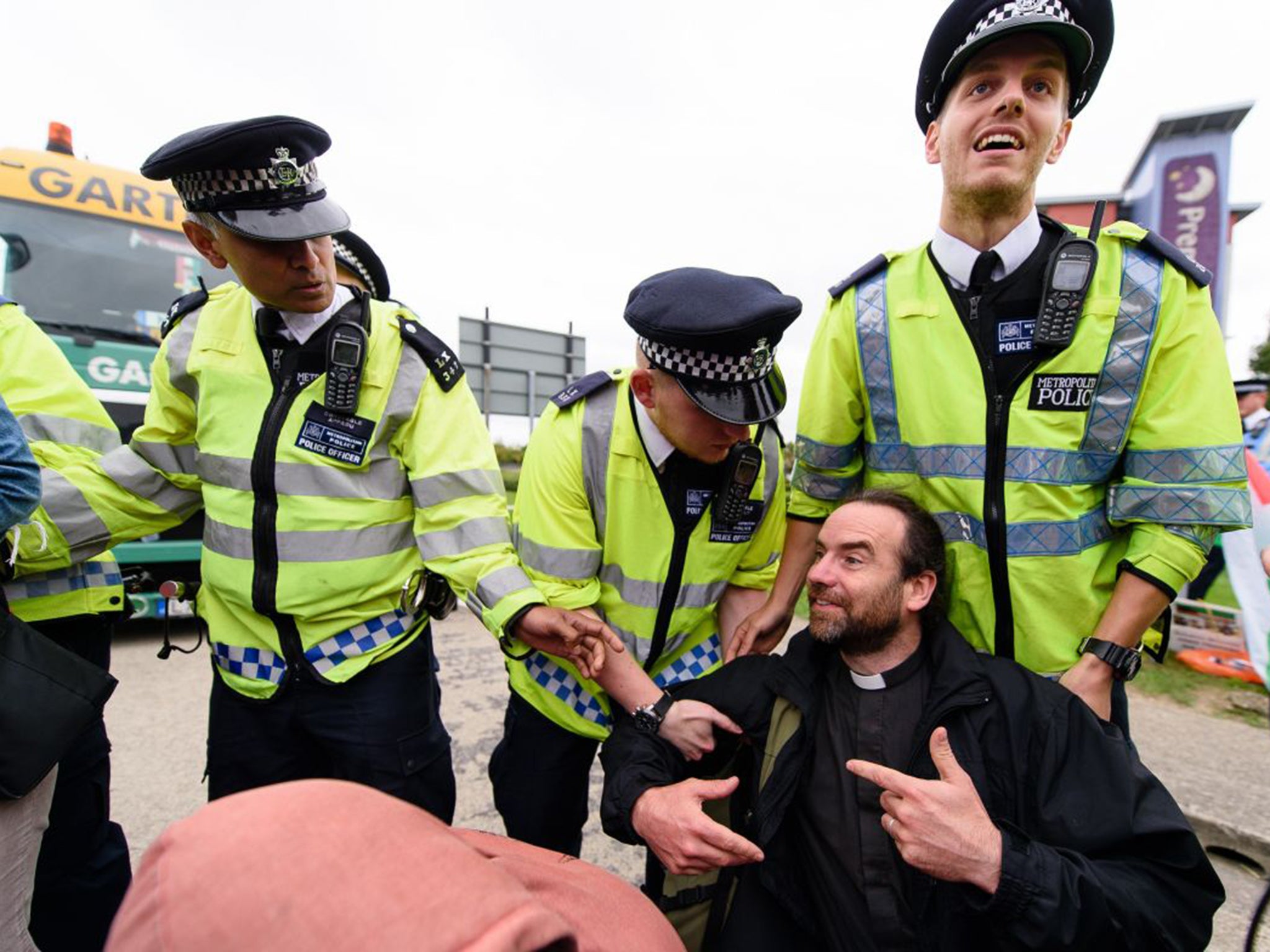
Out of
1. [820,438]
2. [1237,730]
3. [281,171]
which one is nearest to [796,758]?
[820,438]

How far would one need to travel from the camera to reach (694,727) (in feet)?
5.83

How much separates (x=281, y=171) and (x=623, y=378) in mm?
991

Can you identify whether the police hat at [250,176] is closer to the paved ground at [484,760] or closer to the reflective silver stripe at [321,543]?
the reflective silver stripe at [321,543]

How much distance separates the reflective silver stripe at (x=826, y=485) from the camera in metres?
2.02

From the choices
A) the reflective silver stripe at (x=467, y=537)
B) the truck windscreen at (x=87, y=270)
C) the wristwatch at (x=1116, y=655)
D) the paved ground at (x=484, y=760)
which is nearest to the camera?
the wristwatch at (x=1116, y=655)

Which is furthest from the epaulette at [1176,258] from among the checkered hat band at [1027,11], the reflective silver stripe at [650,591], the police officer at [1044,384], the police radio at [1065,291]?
the reflective silver stripe at [650,591]

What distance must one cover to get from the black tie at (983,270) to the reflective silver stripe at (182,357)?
1957 millimetres

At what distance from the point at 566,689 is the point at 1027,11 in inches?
75.8

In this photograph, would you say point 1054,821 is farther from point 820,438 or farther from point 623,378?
point 623,378

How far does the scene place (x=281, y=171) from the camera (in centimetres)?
174

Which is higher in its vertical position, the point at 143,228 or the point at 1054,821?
the point at 143,228

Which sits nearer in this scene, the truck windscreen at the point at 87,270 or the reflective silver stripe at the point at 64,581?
the reflective silver stripe at the point at 64,581

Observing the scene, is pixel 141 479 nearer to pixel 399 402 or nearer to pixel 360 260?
pixel 399 402

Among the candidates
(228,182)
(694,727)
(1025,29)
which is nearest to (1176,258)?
(1025,29)
